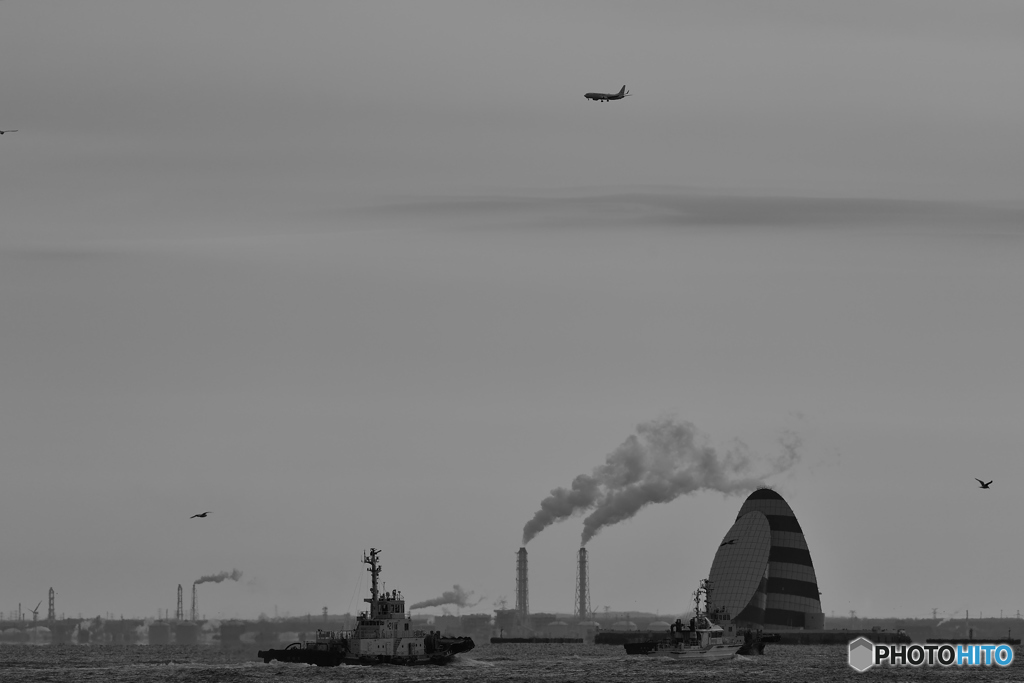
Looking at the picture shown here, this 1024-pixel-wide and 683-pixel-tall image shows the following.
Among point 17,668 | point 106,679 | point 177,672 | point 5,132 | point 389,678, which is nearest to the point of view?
point 5,132

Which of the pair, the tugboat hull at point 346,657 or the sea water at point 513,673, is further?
the tugboat hull at point 346,657

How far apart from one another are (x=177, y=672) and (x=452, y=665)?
1073 inches

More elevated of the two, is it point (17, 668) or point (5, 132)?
point (5, 132)

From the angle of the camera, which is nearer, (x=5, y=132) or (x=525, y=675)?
(x=5, y=132)

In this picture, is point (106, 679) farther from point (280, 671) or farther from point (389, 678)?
point (389, 678)

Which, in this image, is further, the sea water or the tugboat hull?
the tugboat hull

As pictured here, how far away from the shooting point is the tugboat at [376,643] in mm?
162250

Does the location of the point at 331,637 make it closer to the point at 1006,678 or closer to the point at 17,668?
the point at 17,668

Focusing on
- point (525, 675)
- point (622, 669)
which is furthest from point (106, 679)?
point (622, 669)

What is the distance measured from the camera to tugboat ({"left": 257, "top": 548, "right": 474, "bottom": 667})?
162m

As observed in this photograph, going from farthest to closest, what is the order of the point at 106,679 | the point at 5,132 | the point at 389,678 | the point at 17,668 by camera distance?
the point at 17,668 < the point at 106,679 < the point at 389,678 < the point at 5,132

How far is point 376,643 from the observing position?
162 metres

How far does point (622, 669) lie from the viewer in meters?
177

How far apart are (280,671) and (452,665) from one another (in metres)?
20.1
